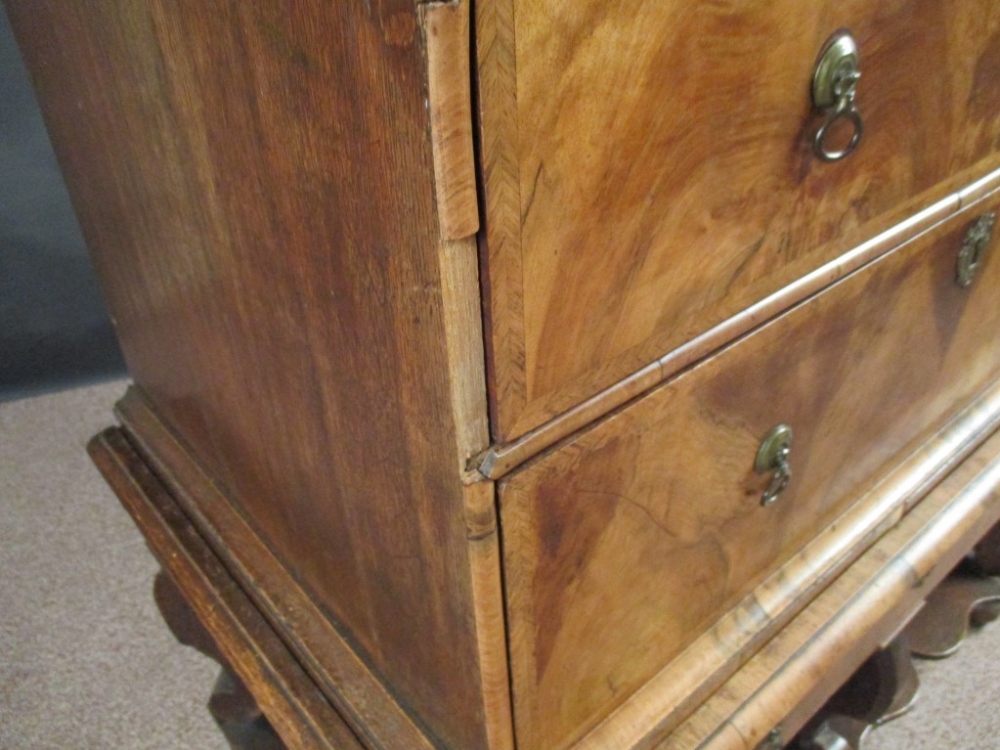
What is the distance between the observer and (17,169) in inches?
48.9

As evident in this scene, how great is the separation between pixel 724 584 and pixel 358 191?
1.22 feet

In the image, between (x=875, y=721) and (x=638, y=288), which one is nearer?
(x=638, y=288)

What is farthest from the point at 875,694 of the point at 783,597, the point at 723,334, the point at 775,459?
the point at 723,334

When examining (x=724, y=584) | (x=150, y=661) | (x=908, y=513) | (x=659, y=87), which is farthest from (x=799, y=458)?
(x=150, y=661)

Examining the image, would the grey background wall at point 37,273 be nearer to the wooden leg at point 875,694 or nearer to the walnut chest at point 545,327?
the walnut chest at point 545,327

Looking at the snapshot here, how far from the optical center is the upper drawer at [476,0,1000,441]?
11.4 inches

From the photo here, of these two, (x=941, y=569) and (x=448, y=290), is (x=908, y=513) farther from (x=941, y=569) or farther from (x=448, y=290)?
(x=448, y=290)

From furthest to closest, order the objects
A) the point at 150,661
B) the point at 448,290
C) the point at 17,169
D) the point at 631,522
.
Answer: the point at 17,169 → the point at 150,661 → the point at 631,522 → the point at 448,290

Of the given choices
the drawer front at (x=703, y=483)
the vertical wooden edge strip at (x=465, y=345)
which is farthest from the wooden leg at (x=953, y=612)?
the vertical wooden edge strip at (x=465, y=345)

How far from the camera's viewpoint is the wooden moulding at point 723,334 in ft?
1.17

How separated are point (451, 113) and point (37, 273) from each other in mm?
1289

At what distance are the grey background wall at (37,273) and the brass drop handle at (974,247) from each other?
119 cm

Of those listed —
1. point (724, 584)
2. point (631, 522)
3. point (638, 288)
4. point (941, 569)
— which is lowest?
point (941, 569)

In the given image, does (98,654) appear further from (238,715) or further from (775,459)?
(775,459)
